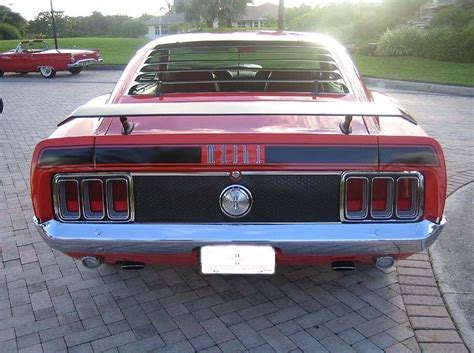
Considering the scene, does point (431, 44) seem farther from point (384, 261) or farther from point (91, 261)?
point (91, 261)

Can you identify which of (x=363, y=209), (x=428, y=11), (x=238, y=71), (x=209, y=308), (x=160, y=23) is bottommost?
(x=209, y=308)

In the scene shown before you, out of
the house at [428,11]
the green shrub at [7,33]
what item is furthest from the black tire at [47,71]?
the green shrub at [7,33]

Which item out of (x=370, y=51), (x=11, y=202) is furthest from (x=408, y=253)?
(x=370, y=51)

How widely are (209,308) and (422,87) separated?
11727 mm

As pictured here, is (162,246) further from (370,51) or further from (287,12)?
(287,12)

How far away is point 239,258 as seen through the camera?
2.58 metres

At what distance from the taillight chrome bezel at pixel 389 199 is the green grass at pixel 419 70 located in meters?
11.6

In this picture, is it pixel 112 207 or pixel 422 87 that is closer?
pixel 112 207

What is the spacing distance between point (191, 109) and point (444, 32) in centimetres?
1832

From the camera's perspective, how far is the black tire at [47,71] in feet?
57.3

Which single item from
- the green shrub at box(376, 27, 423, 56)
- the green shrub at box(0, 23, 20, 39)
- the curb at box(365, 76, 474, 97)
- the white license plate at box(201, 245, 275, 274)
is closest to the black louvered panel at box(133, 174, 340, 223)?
the white license plate at box(201, 245, 275, 274)

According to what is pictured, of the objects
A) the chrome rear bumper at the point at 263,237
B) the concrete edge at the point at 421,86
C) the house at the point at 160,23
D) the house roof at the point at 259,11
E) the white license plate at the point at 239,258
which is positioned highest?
the house roof at the point at 259,11

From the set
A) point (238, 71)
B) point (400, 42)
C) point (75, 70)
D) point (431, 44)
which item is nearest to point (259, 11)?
point (400, 42)

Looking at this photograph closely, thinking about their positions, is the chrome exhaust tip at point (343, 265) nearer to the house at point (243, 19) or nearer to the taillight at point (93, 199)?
the taillight at point (93, 199)
